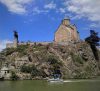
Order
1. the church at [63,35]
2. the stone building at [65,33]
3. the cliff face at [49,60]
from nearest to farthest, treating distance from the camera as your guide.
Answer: the cliff face at [49,60], the church at [63,35], the stone building at [65,33]

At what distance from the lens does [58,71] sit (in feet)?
348

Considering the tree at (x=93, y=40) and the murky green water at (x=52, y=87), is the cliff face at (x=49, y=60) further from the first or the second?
the murky green water at (x=52, y=87)

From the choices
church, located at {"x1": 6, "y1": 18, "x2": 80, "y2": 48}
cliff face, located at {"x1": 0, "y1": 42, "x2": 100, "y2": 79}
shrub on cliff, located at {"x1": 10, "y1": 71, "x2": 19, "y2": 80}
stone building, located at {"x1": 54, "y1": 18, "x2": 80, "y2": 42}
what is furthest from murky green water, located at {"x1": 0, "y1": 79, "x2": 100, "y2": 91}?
stone building, located at {"x1": 54, "y1": 18, "x2": 80, "y2": 42}

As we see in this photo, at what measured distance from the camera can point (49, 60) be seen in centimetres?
10681

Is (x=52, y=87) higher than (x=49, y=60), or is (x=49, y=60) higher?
(x=49, y=60)

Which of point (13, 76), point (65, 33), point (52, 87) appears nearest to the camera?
point (52, 87)

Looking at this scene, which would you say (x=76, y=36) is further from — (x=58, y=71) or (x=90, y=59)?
(x=58, y=71)

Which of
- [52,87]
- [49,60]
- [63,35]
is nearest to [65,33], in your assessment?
[63,35]

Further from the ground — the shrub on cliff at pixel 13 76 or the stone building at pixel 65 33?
→ the stone building at pixel 65 33

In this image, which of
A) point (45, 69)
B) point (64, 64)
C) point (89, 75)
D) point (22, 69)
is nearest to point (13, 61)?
point (22, 69)

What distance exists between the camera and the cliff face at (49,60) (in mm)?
104500

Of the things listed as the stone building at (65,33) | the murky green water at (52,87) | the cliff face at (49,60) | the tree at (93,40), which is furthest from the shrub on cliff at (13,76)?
the tree at (93,40)

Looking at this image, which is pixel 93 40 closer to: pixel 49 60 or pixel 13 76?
pixel 49 60

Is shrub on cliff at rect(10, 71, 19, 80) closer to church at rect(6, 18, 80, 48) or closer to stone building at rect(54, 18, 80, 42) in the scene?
church at rect(6, 18, 80, 48)
